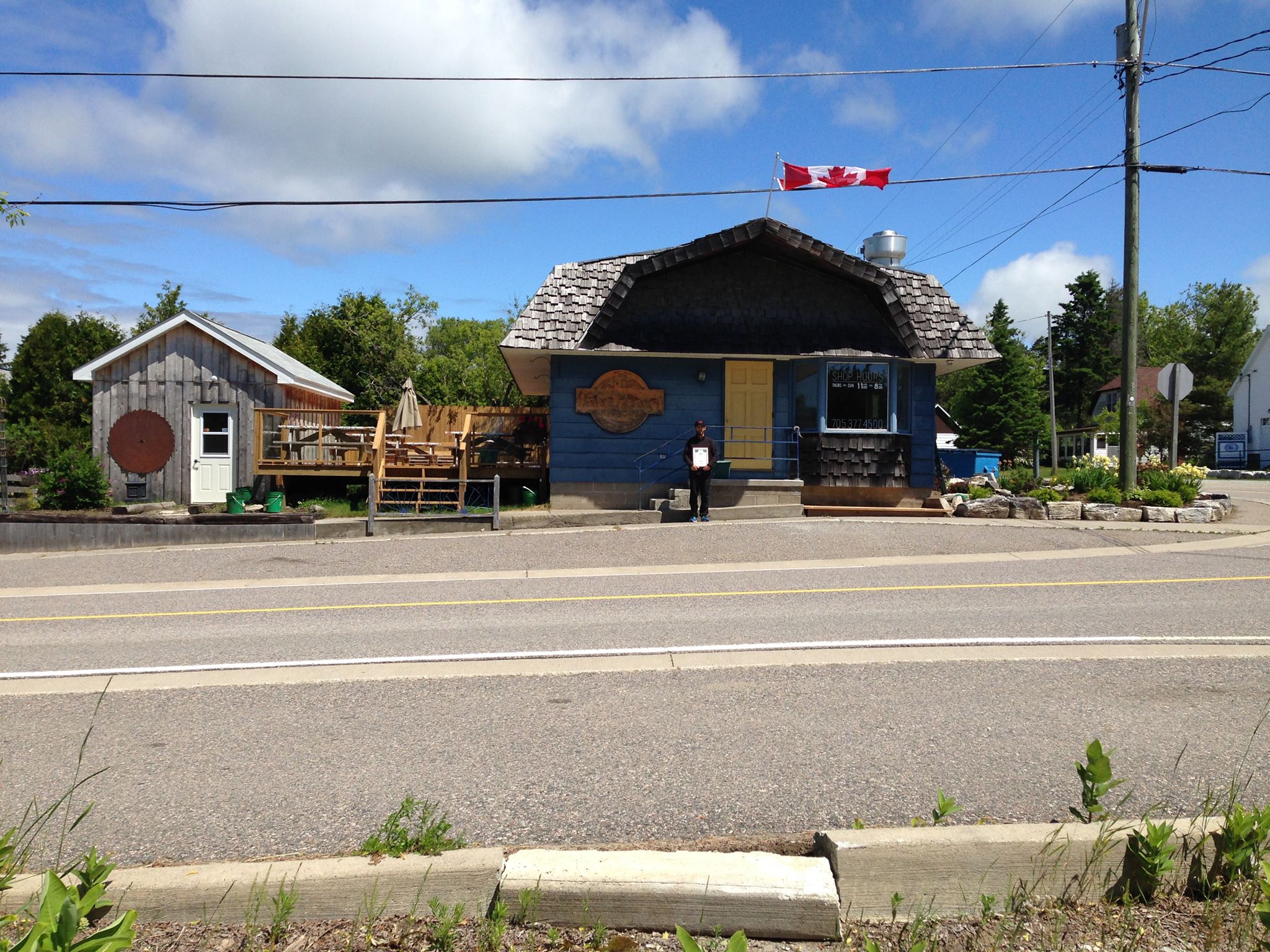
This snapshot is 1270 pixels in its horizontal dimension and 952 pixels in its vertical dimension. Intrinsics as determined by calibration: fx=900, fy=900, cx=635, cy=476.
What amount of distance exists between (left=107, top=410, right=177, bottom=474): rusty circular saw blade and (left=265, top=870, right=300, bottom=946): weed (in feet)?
69.3

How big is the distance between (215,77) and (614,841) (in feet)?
52.1

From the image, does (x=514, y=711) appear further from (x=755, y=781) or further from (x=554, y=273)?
(x=554, y=273)

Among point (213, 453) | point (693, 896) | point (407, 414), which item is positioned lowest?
point (693, 896)

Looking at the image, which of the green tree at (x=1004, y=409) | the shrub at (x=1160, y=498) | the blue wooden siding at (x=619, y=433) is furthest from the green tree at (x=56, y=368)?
the green tree at (x=1004, y=409)

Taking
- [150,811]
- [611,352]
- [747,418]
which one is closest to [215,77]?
[611,352]

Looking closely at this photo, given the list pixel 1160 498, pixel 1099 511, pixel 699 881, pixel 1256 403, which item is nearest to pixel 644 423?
pixel 1099 511

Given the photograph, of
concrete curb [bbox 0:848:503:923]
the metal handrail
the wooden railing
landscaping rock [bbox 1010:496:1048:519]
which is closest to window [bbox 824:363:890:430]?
the metal handrail

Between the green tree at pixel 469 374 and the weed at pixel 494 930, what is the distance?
31918mm

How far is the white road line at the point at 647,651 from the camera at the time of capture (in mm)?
6875

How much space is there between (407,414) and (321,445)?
197cm

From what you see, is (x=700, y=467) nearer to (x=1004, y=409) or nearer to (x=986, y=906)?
(x=986, y=906)

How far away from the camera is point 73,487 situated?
1981 cm

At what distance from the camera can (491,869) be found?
311cm

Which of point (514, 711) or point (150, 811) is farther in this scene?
point (514, 711)
